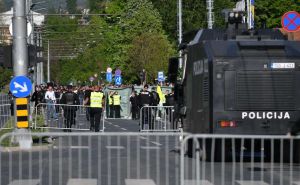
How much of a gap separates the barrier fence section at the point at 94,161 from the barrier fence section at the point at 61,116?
1934 centimetres

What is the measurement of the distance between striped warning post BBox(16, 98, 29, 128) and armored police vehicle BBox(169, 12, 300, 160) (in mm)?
5291

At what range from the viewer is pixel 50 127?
31969mm

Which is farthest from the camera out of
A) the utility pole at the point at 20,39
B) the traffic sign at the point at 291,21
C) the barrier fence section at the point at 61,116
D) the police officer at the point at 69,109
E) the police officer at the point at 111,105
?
Answer: the police officer at the point at 111,105

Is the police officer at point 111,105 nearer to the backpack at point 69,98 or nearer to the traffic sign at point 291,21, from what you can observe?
the backpack at point 69,98

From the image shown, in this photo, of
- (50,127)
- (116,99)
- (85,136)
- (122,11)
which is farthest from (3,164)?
(122,11)

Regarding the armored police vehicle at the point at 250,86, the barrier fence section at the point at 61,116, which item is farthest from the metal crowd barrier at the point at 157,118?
the armored police vehicle at the point at 250,86

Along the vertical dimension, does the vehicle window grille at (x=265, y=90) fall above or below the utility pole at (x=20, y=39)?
below

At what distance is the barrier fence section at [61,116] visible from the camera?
1238 inches

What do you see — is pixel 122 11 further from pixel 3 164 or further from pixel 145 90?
pixel 3 164

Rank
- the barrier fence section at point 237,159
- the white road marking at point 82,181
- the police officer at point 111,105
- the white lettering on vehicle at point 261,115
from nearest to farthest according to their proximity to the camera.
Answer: the barrier fence section at point 237,159 → the white road marking at point 82,181 → the white lettering on vehicle at point 261,115 → the police officer at point 111,105

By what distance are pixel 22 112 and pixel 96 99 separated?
8.63 metres

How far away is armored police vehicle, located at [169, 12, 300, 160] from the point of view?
19594 millimetres

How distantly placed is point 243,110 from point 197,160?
340 inches

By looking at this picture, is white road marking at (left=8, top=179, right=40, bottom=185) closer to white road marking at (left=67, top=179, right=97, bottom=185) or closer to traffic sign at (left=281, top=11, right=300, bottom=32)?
white road marking at (left=67, top=179, right=97, bottom=185)
